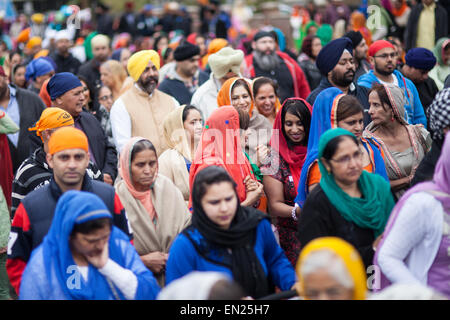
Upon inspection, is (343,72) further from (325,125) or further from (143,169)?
(143,169)

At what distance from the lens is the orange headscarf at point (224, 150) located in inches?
190

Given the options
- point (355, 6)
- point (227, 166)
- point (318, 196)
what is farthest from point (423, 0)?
point (318, 196)

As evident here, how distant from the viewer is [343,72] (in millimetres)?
6527

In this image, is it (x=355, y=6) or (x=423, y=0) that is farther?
(x=355, y=6)

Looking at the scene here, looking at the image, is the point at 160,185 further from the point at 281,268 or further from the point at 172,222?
the point at 281,268

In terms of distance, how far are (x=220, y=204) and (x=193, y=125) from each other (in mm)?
2296

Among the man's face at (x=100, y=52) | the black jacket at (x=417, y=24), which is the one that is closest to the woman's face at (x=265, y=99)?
the man's face at (x=100, y=52)

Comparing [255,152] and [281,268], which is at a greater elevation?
[255,152]

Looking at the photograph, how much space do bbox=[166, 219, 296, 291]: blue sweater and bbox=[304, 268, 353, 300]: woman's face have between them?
0.79 meters

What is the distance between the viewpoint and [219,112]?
507 centimetres

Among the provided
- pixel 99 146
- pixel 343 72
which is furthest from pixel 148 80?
pixel 343 72
